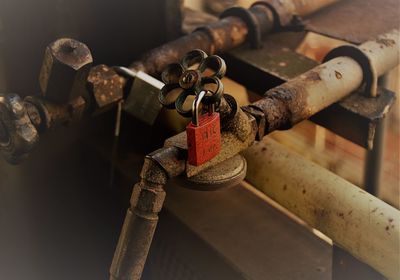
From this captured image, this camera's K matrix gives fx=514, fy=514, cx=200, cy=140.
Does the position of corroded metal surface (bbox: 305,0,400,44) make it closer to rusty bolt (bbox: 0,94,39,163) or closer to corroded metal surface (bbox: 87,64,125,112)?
corroded metal surface (bbox: 87,64,125,112)

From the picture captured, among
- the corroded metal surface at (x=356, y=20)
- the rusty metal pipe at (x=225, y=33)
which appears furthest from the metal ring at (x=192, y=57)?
the corroded metal surface at (x=356, y=20)

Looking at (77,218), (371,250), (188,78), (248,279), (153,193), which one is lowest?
(77,218)

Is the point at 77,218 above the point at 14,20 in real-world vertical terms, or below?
below

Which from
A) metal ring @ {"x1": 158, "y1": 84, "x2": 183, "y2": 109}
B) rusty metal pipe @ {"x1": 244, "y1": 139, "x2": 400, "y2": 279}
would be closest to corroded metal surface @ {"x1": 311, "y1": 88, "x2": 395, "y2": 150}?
rusty metal pipe @ {"x1": 244, "y1": 139, "x2": 400, "y2": 279}

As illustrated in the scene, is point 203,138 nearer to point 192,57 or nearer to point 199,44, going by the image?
point 192,57

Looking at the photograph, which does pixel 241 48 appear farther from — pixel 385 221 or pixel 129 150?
pixel 385 221

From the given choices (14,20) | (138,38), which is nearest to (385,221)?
(138,38)

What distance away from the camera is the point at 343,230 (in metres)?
0.88

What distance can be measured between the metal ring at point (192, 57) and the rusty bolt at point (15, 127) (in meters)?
0.31

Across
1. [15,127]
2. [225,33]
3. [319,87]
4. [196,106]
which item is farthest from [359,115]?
[15,127]

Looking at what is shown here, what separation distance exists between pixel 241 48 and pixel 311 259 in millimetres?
527

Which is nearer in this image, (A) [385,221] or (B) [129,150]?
(A) [385,221]

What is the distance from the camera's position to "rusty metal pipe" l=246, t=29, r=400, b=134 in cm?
88

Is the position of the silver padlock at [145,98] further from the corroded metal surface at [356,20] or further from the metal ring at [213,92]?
the corroded metal surface at [356,20]
